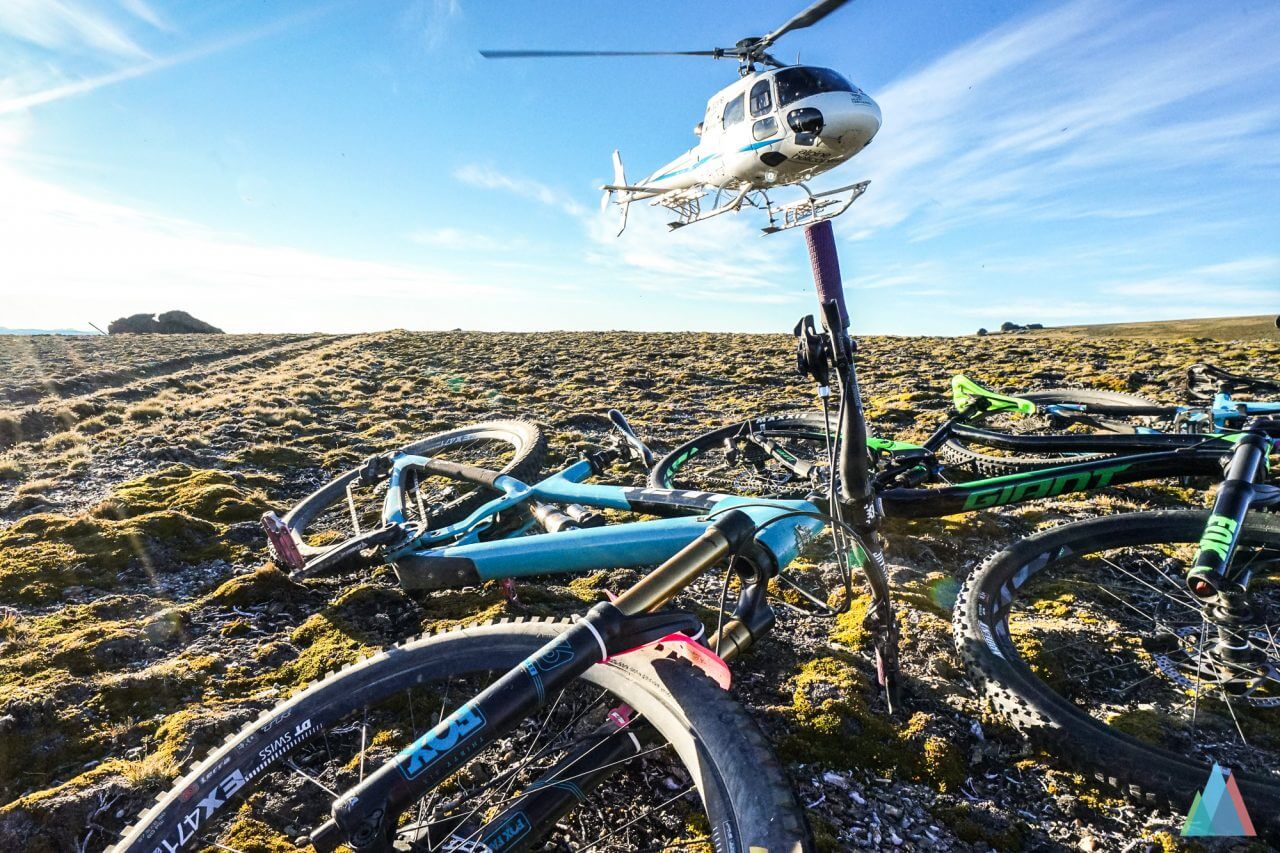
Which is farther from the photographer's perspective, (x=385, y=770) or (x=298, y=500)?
(x=298, y=500)

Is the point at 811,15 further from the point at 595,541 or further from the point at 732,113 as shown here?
the point at 595,541

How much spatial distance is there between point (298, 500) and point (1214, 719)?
8.49 meters

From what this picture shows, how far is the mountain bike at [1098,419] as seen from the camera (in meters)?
5.08

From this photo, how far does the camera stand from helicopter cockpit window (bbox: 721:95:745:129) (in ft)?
53.8

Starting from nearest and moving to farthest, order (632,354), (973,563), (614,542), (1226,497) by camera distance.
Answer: (1226,497) → (614,542) → (973,563) → (632,354)

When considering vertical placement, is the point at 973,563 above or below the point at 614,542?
below

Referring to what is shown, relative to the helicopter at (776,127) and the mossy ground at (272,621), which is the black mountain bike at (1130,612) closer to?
the mossy ground at (272,621)

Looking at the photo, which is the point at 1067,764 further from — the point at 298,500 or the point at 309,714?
the point at 298,500

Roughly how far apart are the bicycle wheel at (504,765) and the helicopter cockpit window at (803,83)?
53.4 ft

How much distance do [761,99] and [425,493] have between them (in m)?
14.3

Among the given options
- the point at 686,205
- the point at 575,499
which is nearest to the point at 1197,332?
the point at 686,205

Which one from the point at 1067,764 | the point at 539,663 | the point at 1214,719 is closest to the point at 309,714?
the point at 539,663

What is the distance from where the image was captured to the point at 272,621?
428 centimetres

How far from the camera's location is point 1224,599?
2.69 meters
